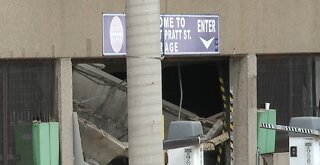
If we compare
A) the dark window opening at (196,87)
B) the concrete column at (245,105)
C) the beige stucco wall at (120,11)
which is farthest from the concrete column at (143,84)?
the dark window opening at (196,87)

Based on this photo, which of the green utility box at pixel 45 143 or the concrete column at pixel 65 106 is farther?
the concrete column at pixel 65 106

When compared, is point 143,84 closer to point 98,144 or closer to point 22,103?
point 22,103

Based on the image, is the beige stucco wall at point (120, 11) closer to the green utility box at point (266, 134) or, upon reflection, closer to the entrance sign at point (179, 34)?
the entrance sign at point (179, 34)

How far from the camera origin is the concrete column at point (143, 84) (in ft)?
14.8

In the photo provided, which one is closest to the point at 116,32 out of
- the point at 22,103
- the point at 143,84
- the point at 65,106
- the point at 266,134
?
the point at 65,106

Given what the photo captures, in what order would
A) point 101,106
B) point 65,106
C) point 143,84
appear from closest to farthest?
point 143,84, point 65,106, point 101,106

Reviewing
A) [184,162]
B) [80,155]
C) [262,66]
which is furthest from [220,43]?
[184,162]

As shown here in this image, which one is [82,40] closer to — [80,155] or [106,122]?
[80,155]

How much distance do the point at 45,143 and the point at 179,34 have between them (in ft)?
8.23

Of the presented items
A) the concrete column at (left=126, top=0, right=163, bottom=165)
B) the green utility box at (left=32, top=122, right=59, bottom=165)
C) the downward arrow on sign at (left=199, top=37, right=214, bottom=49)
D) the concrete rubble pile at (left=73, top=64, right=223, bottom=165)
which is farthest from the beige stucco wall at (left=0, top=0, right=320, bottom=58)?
the concrete column at (left=126, top=0, right=163, bottom=165)

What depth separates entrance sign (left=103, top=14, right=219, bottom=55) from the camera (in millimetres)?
10227

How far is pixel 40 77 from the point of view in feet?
32.2

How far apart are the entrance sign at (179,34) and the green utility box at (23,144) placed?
1422 mm

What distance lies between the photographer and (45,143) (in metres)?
9.66
